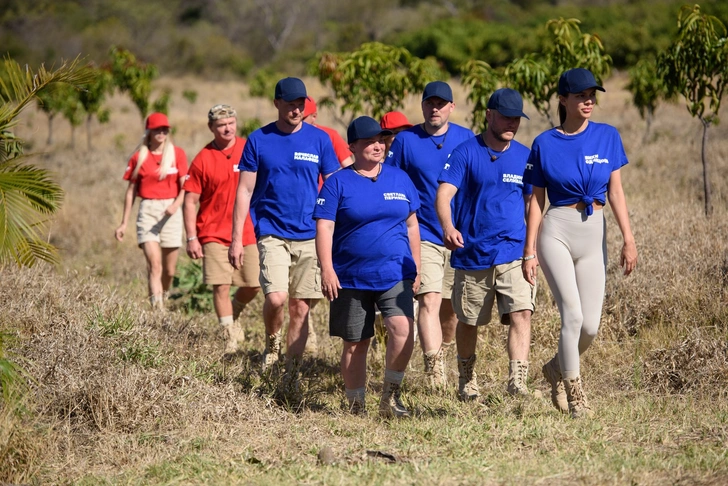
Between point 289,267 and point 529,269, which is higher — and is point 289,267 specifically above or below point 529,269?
Answer: below

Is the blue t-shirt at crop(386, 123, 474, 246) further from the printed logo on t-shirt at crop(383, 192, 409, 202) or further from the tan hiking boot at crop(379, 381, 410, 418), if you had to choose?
the tan hiking boot at crop(379, 381, 410, 418)

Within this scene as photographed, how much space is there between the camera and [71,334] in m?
6.16

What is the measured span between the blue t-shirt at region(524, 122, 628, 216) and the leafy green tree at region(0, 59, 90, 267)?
329 centimetres

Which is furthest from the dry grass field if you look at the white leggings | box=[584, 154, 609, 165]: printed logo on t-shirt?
box=[584, 154, 609, 165]: printed logo on t-shirt

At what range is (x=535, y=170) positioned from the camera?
18.5 feet

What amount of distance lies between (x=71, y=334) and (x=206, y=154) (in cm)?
237

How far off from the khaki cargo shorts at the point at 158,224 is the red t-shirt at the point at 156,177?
0.07 m

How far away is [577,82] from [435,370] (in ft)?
7.36

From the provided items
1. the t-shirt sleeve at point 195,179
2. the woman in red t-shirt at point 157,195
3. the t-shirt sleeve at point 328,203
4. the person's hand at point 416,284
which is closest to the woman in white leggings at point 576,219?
the person's hand at point 416,284

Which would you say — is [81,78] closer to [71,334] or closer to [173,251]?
[71,334]

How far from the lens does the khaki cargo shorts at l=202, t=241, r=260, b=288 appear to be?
316 inches

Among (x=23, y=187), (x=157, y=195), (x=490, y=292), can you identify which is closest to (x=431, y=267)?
(x=490, y=292)

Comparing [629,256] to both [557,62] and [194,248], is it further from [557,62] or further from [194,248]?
[557,62]

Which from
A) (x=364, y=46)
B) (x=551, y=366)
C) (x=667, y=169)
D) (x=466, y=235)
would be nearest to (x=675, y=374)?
(x=551, y=366)
